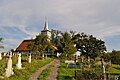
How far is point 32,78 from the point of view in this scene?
86.0ft

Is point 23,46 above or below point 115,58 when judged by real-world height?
above

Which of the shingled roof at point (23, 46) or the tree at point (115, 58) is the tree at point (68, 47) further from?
the shingled roof at point (23, 46)

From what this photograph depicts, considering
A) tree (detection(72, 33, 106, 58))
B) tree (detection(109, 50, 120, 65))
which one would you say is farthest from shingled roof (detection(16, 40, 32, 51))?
tree (detection(109, 50, 120, 65))

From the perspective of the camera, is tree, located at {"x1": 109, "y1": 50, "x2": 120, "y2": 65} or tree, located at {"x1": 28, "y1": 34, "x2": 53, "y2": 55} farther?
A: tree, located at {"x1": 109, "y1": 50, "x2": 120, "y2": 65}

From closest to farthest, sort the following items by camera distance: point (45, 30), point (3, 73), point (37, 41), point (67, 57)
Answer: point (3, 73) < point (37, 41) < point (67, 57) < point (45, 30)

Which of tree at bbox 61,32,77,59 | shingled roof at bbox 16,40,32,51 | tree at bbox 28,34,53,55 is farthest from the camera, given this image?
shingled roof at bbox 16,40,32,51

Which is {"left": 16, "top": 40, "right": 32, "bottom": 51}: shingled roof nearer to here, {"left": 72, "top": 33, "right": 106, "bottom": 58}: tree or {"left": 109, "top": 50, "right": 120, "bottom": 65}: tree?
{"left": 72, "top": 33, "right": 106, "bottom": 58}: tree

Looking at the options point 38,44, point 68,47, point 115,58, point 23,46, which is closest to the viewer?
point 38,44

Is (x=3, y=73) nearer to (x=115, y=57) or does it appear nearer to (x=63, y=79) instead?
(x=63, y=79)

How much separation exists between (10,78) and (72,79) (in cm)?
760

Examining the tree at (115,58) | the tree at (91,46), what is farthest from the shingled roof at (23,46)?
the tree at (115,58)

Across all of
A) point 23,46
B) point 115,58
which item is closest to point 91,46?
point 115,58

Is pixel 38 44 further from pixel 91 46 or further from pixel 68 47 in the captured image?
pixel 91 46

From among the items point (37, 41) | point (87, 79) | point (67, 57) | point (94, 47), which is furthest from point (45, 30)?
point (87, 79)
